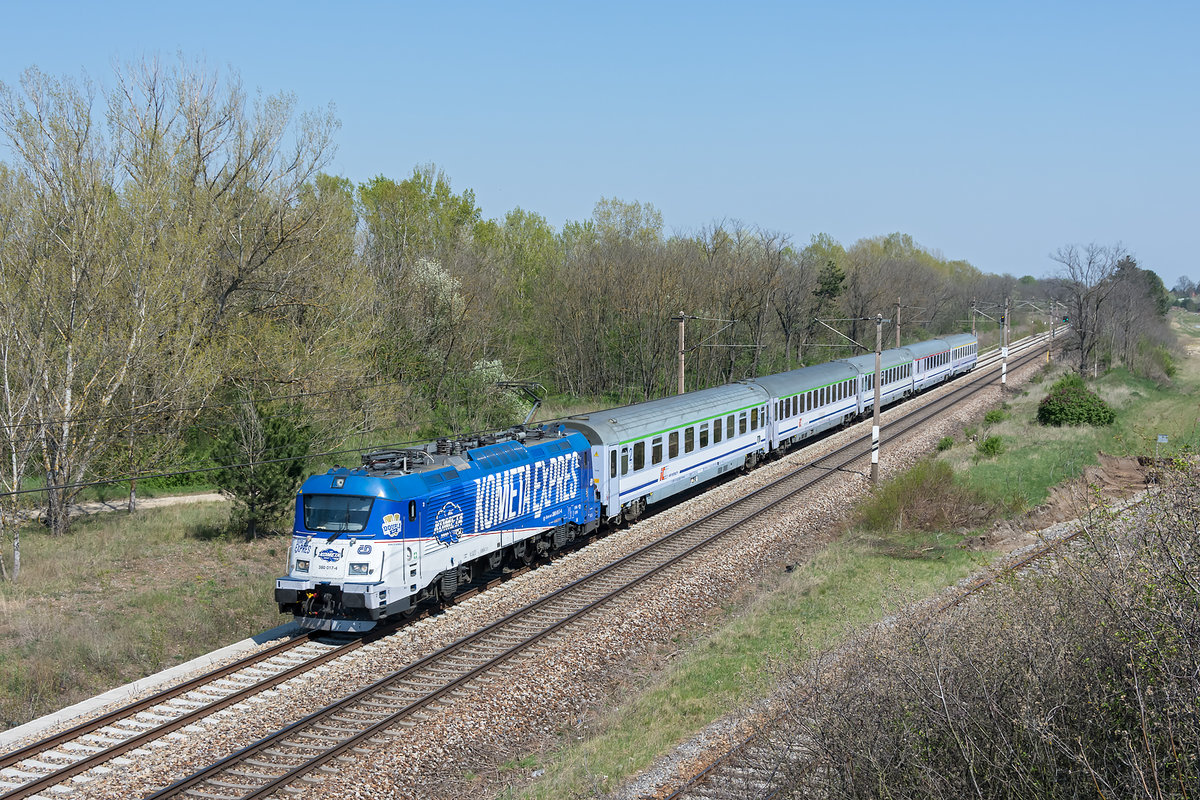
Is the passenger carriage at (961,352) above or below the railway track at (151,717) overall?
above

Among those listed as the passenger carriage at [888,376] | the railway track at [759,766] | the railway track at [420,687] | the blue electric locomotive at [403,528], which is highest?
the passenger carriage at [888,376]

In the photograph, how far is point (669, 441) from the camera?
26125 mm

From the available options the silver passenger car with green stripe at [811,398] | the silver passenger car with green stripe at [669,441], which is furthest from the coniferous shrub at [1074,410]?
the silver passenger car with green stripe at [669,441]

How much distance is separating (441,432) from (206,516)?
1212 cm

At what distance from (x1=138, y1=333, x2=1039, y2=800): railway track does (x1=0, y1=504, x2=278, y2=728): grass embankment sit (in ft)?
13.7

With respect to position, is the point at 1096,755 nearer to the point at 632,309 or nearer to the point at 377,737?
the point at 377,737

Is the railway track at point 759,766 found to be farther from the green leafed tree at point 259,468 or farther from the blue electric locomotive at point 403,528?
the green leafed tree at point 259,468

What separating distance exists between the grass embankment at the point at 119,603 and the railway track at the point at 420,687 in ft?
13.7

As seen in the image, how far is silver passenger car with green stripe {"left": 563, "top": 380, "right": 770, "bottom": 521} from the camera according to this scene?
920 inches

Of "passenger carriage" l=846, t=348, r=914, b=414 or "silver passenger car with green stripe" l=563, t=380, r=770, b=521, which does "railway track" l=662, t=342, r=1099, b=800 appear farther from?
"passenger carriage" l=846, t=348, r=914, b=414

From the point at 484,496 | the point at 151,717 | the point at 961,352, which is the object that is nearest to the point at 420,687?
the point at 151,717

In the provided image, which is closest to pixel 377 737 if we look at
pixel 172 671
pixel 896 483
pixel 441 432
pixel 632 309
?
pixel 172 671

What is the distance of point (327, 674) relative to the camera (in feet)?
48.3

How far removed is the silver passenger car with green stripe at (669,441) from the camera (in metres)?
23.4
